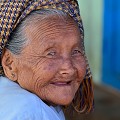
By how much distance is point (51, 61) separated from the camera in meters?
1.92

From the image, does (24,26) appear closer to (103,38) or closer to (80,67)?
(80,67)

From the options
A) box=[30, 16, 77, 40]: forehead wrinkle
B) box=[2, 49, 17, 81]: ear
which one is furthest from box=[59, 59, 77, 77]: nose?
box=[2, 49, 17, 81]: ear

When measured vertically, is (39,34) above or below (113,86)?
above

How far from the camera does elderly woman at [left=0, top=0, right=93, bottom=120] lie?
188cm

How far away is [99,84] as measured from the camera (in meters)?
7.75

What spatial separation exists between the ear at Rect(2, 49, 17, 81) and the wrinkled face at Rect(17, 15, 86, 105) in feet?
0.12

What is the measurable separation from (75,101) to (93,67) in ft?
17.8

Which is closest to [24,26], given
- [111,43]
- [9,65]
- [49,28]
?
[49,28]

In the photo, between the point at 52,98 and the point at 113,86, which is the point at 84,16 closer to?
the point at 113,86

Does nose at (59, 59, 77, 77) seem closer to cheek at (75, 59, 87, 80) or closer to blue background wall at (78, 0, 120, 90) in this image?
cheek at (75, 59, 87, 80)

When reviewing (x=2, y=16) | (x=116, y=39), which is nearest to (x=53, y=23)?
(x=2, y=16)

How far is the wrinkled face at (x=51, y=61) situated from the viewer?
190 centimetres

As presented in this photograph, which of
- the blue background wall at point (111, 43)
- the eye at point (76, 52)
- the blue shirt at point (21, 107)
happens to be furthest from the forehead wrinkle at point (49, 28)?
the blue background wall at point (111, 43)

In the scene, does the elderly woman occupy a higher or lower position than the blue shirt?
higher
